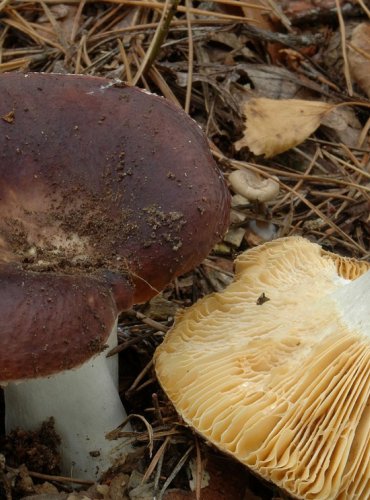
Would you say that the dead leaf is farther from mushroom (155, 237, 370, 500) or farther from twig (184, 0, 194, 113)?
mushroom (155, 237, 370, 500)

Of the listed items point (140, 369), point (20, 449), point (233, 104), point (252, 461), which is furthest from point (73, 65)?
point (252, 461)

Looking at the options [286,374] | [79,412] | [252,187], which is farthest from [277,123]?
[79,412]

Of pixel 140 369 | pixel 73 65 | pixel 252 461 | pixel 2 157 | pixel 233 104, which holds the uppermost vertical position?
pixel 2 157

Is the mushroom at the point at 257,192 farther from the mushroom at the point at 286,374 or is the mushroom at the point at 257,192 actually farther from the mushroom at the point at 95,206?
the mushroom at the point at 95,206

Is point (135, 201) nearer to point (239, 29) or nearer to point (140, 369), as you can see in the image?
point (140, 369)

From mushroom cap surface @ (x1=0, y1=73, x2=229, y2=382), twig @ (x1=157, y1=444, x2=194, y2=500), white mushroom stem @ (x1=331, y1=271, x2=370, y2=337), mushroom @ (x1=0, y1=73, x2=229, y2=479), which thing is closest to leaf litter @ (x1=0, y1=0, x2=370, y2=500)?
twig @ (x1=157, y1=444, x2=194, y2=500)

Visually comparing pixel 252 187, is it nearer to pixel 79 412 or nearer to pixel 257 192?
pixel 257 192
